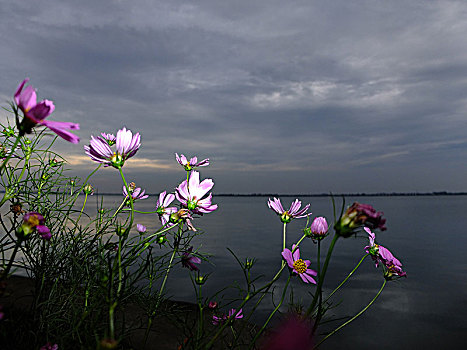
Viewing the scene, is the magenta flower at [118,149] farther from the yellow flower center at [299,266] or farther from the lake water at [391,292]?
the yellow flower center at [299,266]

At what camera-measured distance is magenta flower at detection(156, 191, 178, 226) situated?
1.19 meters

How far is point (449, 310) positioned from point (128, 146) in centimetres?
591

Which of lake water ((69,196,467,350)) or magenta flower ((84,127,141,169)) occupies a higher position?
magenta flower ((84,127,141,169))

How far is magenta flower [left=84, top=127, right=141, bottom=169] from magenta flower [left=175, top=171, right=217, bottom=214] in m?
0.18

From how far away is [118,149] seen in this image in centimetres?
88

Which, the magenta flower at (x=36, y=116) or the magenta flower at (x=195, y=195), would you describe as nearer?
the magenta flower at (x=36, y=116)

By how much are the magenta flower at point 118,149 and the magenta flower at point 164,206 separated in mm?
329

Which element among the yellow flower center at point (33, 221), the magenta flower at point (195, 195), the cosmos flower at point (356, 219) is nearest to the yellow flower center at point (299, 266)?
the magenta flower at point (195, 195)

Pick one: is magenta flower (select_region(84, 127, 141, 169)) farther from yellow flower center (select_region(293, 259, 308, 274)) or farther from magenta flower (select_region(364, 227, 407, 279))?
magenta flower (select_region(364, 227, 407, 279))

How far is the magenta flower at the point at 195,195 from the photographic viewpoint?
1001 millimetres

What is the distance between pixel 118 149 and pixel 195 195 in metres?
0.26

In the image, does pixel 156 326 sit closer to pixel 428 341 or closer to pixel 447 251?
pixel 428 341

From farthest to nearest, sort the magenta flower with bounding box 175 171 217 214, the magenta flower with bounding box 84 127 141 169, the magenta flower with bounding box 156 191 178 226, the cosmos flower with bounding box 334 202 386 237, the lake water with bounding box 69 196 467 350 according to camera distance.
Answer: the lake water with bounding box 69 196 467 350
the magenta flower with bounding box 156 191 178 226
the magenta flower with bounding box 175 171 217 214
the magenta flower with bounding box 84 127 141 169
the cosmos flower with bounding box 334 202 386 237

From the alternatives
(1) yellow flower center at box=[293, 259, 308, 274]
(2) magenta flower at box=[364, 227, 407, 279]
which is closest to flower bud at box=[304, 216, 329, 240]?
(1) yellow flower center at box=[293, 259, 308, 274]
